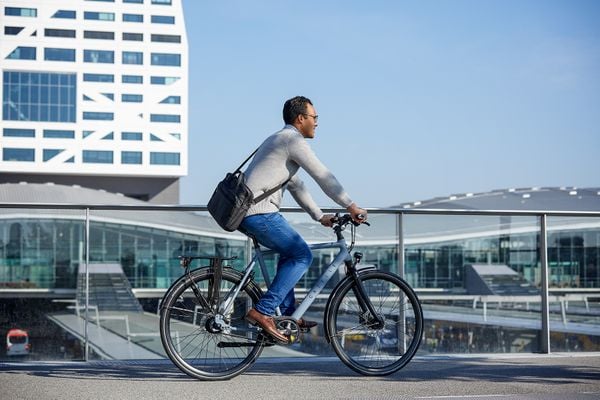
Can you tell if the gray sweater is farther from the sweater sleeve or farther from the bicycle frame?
the bicycle frame

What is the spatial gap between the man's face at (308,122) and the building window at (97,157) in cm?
7294

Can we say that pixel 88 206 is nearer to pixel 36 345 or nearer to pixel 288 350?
pixel 36 345

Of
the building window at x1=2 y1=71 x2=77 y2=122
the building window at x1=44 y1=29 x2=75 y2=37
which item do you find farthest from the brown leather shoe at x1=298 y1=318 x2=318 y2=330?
the building window at x1=44 y1=29 x2=75 y2=37

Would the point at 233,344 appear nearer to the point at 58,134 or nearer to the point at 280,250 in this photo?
the point at 280,250

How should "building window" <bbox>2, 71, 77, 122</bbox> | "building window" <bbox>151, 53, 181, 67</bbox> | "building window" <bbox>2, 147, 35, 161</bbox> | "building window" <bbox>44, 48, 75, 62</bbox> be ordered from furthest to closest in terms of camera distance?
"building window" <bbox>151, 53, 181, 67</bbox> → "building window" <bbox>44, 48, 75, 62</bbox> → "building window" <bbox>2, 71, 77, 122</bbox> → "building window" <bbox>2, 147, 35, 161</bbox>

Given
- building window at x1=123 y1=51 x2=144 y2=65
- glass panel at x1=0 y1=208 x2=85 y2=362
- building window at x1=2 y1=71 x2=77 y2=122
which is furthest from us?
building window at x1=123 y1=51 x2=144 y2=65

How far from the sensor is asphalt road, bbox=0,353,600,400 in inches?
220

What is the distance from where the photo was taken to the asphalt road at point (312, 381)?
5.59m

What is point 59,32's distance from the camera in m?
77.7

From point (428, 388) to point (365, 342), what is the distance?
0.71 m

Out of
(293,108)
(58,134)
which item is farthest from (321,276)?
(58,134)

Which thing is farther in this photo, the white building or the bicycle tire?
the white building

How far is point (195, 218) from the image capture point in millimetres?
7938

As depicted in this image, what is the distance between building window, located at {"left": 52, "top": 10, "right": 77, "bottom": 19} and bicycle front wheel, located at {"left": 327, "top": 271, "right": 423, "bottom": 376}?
7584 centimetres
